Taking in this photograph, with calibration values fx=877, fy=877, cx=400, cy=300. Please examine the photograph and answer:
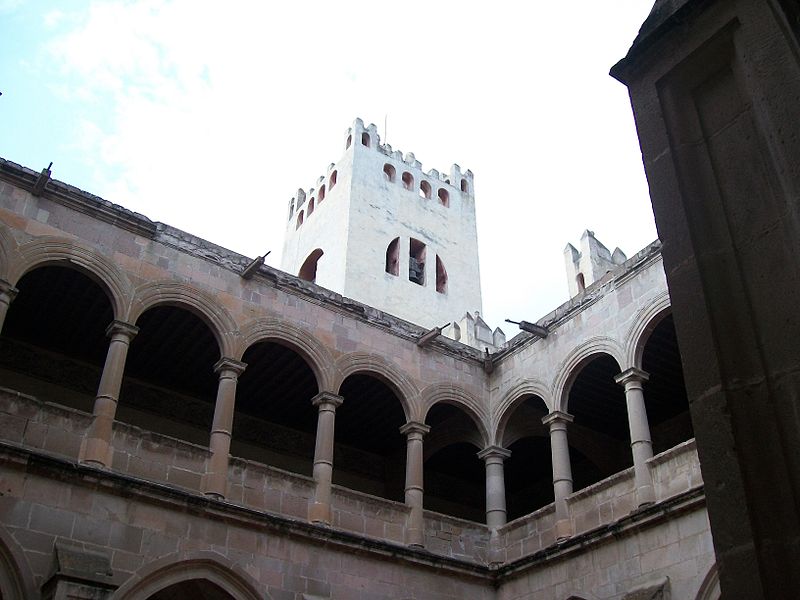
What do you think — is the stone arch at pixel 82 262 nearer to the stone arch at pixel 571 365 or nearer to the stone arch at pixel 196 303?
the stone arch at pixel 196 303

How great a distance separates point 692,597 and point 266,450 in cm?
802

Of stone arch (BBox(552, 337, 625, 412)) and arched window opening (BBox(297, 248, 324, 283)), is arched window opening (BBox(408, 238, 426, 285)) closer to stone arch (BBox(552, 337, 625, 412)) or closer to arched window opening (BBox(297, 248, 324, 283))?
arched window opening (BBox(297, 248, 324, 283))

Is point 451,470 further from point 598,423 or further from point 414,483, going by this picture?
point 414,483

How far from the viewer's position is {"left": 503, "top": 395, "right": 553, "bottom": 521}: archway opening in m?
15.6

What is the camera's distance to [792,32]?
3.31 metres

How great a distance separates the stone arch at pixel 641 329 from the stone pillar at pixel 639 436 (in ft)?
0.60

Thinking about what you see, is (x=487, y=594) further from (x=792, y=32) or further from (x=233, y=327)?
(x=792, y=32)

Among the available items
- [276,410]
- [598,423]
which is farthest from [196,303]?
[598,423]

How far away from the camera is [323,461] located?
12.7 meters

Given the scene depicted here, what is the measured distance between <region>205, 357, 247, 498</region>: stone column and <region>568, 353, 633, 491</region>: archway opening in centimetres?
560

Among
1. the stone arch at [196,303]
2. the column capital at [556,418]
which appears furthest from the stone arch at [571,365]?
the stone arch at [196,303]

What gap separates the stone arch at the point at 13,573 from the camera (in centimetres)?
931

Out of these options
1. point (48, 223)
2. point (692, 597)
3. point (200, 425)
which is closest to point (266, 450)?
point (200, 425)

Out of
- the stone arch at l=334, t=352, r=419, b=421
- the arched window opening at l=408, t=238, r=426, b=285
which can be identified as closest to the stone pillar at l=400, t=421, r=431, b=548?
the stone arch at l=334, t=352, r=419, b=421
